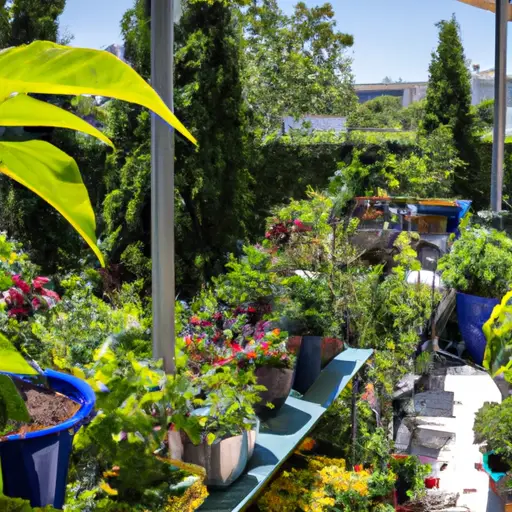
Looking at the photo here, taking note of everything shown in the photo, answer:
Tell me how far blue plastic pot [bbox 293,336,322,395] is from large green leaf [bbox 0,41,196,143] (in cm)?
239

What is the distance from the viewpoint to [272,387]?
90.0 inches

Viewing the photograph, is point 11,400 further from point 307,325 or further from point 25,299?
point 307,325

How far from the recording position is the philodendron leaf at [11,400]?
57 centimetres

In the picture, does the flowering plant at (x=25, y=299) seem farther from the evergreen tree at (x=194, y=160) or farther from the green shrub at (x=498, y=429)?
the evergreen tree at (x=194, y=160)

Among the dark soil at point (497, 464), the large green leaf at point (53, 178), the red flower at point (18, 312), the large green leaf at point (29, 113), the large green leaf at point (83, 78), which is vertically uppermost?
the large green leaf at point (83, 78)

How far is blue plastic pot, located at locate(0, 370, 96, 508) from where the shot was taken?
1.01m

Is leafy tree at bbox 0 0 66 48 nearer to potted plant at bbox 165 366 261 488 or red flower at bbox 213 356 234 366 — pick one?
red flower at bbox 213 356 234 366

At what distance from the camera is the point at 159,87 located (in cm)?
155

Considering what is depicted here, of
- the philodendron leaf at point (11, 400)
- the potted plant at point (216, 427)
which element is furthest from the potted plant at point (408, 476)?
the philodendron leaf at point (11, 400)

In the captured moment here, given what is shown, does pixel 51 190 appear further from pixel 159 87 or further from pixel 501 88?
pixel 501 88

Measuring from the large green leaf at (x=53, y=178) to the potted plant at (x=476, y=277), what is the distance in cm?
521

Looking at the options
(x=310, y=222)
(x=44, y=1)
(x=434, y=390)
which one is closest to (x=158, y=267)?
(x=310, y=222)

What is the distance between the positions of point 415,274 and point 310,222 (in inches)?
89.7

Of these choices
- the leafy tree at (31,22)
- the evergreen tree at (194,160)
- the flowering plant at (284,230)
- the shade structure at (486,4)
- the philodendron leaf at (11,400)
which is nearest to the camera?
the philodendron leaf at (11,400)
